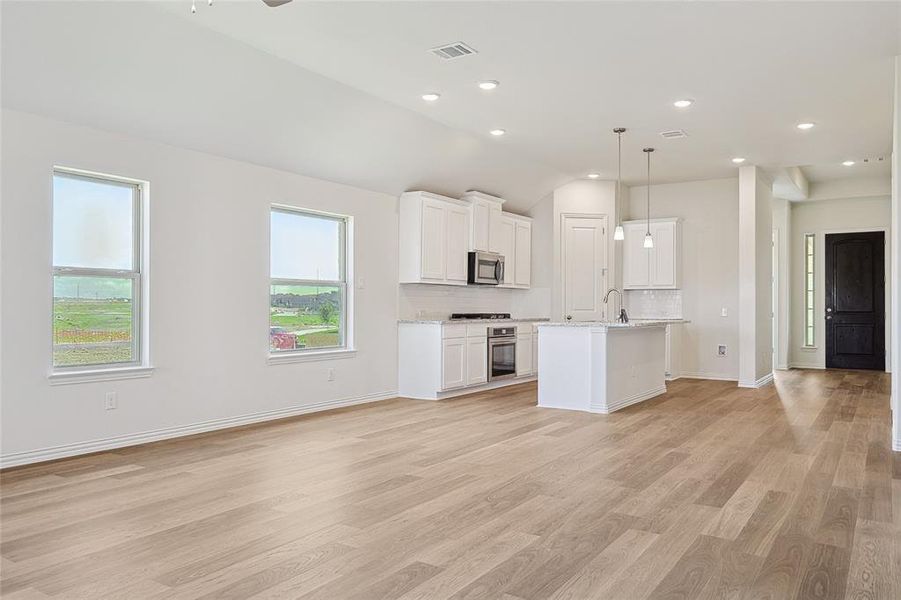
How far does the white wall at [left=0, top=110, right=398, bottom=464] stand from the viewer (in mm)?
4293

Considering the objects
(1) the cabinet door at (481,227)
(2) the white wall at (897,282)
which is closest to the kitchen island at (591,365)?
(1) the cabinet door at (481,227)

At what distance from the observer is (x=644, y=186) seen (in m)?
10.0

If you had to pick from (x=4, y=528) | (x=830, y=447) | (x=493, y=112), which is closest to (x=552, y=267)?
(x=493, y=112)

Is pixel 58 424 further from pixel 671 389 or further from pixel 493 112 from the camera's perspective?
pixel 671 389

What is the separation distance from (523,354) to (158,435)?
5027 mm

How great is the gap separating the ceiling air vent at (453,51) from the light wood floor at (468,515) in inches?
111

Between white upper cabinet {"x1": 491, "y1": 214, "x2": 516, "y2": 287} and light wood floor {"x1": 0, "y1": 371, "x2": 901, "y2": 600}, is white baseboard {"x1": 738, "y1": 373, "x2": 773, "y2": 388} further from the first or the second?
white upper cabinet {"x1": 491, "y1": 214, "x2": 516, "y2": 287}

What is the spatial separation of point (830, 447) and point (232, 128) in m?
5.17

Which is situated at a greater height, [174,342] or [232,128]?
[232,128]

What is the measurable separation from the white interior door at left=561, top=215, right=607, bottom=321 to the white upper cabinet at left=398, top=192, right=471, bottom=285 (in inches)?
87.4

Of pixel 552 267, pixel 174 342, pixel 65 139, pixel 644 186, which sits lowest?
pixel 174 342

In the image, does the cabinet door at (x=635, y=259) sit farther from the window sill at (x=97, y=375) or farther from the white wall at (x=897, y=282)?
the window sill at (x=97, y=375)

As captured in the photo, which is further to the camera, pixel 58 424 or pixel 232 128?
pixel 232 128

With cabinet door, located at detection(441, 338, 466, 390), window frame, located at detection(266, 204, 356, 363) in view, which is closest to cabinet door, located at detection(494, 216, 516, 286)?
cabinet door, located at detection(441, 338, 466, 390)
